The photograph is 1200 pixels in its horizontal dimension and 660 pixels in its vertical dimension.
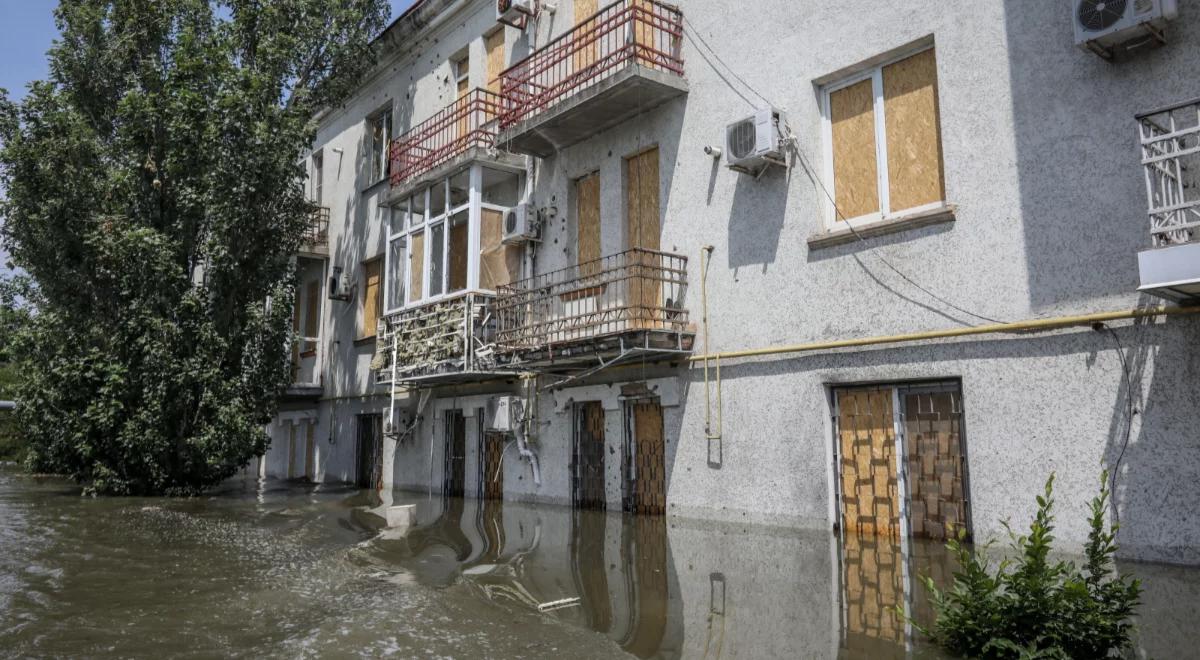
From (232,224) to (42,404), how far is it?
18.5 feet

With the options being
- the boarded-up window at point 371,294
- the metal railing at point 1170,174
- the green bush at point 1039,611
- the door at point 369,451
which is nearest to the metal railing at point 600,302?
the metal railing at point 1170,174

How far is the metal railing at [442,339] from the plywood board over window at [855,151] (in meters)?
5.61

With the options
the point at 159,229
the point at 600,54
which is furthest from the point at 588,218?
the point at 159,229

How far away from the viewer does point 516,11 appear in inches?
532

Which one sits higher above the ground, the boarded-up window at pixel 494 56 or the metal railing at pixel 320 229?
the boarded-up window at pixel 494 56

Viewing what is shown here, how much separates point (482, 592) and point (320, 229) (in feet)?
52.7

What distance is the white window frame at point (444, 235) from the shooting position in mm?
13391

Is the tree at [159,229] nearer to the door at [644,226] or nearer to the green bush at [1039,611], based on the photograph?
the door at [644,226]

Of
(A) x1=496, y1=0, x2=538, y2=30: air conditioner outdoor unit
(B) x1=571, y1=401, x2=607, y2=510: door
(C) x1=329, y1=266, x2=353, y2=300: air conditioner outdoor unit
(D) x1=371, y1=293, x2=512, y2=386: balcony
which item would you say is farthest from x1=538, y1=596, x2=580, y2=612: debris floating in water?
(C) x1=329, y1=266, x2=353, y2=300: air conditioner outdoor unit

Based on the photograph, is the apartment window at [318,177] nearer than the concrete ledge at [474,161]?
No

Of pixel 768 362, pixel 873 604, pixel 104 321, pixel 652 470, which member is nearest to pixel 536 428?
pixel 652 470

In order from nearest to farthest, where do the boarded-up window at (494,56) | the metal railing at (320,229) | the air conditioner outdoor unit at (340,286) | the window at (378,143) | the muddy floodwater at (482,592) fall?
the muddy floodwater at (482,592) < the boarded-up window at (494,56) < the window at (378,143) < the air conditioner outdoor unit at (340,286) < the metal railing at (320,229)

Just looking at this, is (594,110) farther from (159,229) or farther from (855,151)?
(159,229)

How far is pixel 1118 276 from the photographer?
6.48 metres
